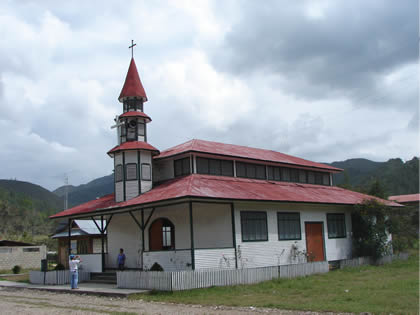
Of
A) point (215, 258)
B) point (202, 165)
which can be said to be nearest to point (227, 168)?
point (202, 165)

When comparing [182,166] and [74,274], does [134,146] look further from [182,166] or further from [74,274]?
[74,274]

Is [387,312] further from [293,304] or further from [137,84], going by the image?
[137,84]

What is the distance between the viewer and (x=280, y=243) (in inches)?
930

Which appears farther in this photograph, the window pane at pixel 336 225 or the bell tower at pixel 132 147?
the window pane at pixel 336 225

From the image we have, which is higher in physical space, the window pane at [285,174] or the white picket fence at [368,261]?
the window pane at [285,174]

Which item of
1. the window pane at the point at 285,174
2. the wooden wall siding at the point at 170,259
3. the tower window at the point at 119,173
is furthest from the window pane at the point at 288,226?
the tower window at the point at 119,173

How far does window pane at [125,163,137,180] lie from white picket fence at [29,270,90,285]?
5.57m

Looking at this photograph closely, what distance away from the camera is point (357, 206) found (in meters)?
27.9

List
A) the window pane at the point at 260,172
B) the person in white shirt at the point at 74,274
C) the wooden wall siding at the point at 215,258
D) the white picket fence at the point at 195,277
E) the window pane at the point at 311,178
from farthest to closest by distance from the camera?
the window pane at the point at 311,178 < the window pane at the point at 260,172 < the person in white shirt at the point at 74,274 < the wooden wall siding at the point at 215,258 < the white picket fence at the point at 195,277

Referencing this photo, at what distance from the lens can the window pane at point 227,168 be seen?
25.6 meters

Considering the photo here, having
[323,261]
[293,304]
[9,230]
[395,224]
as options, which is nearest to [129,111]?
[323,261]

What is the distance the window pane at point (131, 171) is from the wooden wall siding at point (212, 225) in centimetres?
388

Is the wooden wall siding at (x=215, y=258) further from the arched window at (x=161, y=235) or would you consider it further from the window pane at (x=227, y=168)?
the window pane at (x=227, y=168)

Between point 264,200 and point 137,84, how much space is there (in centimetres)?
1014
